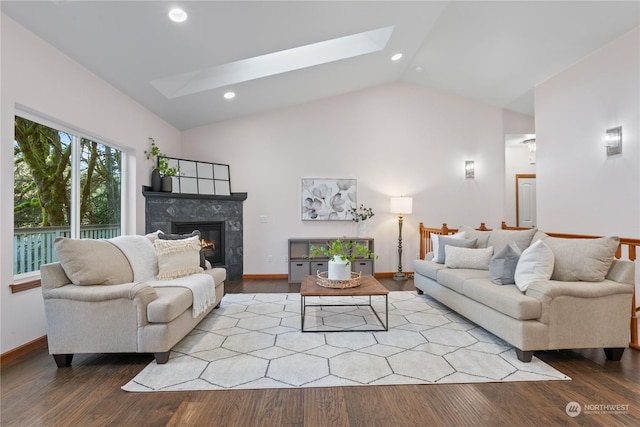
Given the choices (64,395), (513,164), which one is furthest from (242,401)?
(513,164)

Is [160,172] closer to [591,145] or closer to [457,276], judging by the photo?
[457,276]

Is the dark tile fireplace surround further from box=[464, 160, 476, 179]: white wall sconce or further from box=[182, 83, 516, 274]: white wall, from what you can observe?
box=[464, 160, 476, 179]: white wall sconce

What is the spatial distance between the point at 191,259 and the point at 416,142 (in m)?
4.53

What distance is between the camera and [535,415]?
183cm

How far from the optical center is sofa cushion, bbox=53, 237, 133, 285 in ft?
8.07

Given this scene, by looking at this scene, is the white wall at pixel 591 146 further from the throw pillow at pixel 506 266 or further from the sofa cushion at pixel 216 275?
the sofa cushion at pixel 216 275

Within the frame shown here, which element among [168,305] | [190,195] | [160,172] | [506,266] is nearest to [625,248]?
[506,266]

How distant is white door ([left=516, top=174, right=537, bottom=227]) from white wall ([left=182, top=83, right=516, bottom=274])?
1752mm

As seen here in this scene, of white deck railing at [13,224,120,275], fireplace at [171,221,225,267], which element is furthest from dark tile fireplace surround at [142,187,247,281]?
white deck railing at [13,224,120,275]

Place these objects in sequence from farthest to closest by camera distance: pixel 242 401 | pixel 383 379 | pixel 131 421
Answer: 1. pixel 383 379
2. pixel 242 401
3. pixel 131 421

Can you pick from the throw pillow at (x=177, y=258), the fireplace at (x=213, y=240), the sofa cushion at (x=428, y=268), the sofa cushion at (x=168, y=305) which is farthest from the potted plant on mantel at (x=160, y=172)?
the sofa cushion at (x=428, y=268)

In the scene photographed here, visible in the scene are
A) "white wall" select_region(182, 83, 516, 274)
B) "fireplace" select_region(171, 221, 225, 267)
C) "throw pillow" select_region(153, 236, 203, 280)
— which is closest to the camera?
"throw pillow" select_region(153, 236, 203, 280)

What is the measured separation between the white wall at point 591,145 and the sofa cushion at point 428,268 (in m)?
2.09

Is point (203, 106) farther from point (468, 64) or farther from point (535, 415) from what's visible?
point (535, 415)
